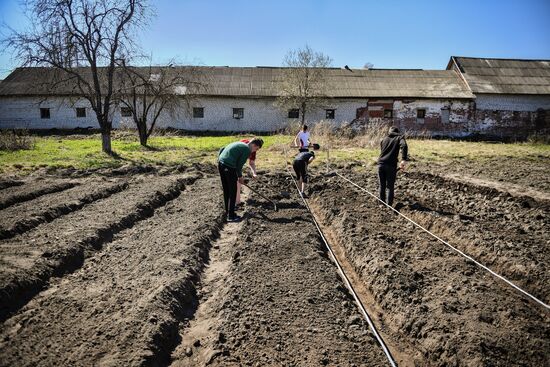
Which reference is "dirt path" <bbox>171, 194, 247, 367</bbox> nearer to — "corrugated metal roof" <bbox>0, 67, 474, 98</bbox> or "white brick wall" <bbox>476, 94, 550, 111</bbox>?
"corrugated metal roof" <bbox>0, 67, 474, 98</bbox>

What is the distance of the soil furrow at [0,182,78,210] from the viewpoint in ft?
28.0

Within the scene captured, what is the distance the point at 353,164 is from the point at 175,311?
11270 millimetres

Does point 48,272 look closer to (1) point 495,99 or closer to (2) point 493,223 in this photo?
(2) point 493,223

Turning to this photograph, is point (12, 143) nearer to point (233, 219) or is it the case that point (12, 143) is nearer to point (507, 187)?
point (233, 219)

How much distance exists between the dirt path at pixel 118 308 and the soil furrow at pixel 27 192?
379cm

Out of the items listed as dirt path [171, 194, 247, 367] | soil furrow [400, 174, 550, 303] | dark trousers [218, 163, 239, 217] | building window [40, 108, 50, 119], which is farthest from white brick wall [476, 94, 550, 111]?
building window [40, 108, 50, 119]

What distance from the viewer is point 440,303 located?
4469 millimetres

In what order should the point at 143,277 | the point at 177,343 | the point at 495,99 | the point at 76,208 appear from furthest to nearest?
the point at 495,99, the point at 76,208, the point at 143,277, the point at 177,343

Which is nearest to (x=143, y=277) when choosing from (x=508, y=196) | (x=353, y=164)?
(x=508, y=196)

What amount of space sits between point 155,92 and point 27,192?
9.74 m

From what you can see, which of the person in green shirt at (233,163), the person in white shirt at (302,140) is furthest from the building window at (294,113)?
the person in green shirt at (233,163)

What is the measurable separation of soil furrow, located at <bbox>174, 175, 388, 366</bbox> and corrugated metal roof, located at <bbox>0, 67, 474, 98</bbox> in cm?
2163

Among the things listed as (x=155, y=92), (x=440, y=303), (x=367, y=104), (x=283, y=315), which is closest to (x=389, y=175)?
(x=440, y=303)

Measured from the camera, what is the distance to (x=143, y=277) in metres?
5.08
